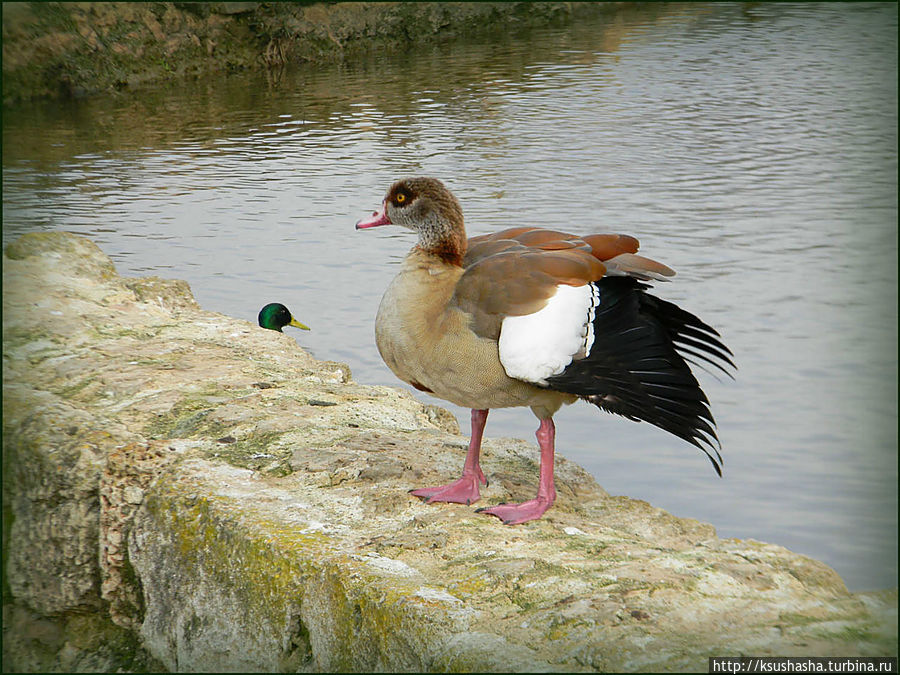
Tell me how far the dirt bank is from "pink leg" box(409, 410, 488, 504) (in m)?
8.42

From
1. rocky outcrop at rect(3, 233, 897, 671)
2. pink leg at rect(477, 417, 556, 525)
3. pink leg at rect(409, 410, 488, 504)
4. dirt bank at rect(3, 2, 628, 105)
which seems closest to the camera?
rocky outcrop at rect(3, 233, 897, 671)

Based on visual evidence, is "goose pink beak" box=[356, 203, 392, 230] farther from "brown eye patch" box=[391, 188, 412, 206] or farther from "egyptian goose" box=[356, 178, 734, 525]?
"egyptian goose" box=[356, 178, 734, 525]

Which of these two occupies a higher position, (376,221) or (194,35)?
(376,221)

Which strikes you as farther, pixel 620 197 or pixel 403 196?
pixel 620 197

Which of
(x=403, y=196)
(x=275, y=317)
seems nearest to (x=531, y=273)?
(x=403, y=196)

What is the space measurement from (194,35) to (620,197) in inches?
293

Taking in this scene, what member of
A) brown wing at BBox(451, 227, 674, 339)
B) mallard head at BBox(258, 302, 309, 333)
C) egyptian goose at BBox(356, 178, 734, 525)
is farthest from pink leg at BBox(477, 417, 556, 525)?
mallard head at BBox(258, 302, 309, 333)

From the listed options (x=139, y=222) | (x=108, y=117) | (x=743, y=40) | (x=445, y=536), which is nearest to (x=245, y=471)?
(x=445, y=536)

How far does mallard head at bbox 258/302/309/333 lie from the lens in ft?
20.0

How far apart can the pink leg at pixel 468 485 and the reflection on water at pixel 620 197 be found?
111 centimetres

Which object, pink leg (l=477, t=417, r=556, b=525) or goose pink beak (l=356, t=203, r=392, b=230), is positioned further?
goose pink beak (l=356, t=203, r=392, b=230)

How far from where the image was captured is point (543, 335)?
2717mm

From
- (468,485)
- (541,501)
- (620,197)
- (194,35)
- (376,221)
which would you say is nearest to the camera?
(541,501)

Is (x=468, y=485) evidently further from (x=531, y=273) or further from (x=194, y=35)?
(x=194, y=35)
